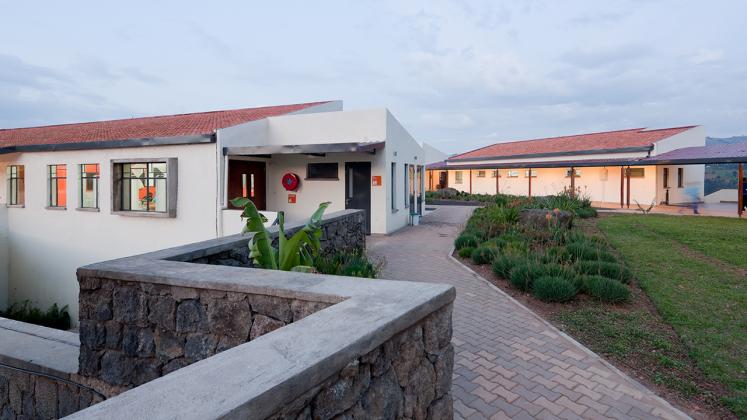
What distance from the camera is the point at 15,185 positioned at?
17062 millimetres

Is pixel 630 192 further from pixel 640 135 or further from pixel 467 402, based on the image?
pixel 467 402

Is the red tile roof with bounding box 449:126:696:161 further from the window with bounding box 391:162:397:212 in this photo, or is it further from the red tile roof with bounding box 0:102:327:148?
the red tile roof with bounding box 0:102:327:148

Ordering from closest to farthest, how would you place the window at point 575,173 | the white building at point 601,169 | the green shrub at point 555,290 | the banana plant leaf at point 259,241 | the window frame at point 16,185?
the banana plant leaf at point 259,241, the green shrub at point 555,290, the window frame at point 16,185, the white building at point 601,169, the window at point 575,173

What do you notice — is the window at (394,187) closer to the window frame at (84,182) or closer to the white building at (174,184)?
the white building at (174,184)

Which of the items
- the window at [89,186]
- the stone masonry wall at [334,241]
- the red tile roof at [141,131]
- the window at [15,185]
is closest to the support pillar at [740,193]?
the stone masonry wall at [334,241]

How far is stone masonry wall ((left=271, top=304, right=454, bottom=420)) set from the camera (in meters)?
1.97

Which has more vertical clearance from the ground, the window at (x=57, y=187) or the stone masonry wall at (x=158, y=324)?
the window at (x=57, y=187)

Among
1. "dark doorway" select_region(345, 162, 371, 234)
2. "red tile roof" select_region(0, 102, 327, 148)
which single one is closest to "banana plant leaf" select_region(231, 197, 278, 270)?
"red tile roof" select_region(0, 102, 327, 148)

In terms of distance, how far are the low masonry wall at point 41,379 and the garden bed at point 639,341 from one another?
514 centimetres

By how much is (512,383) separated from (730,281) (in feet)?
19.7

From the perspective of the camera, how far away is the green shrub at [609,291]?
6422 millimetres

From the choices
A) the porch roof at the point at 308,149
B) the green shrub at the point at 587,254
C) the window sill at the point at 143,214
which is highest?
the porch roof at the point at 308,149

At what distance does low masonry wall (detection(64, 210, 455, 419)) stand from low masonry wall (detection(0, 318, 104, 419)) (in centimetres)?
26

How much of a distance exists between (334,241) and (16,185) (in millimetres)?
16100
